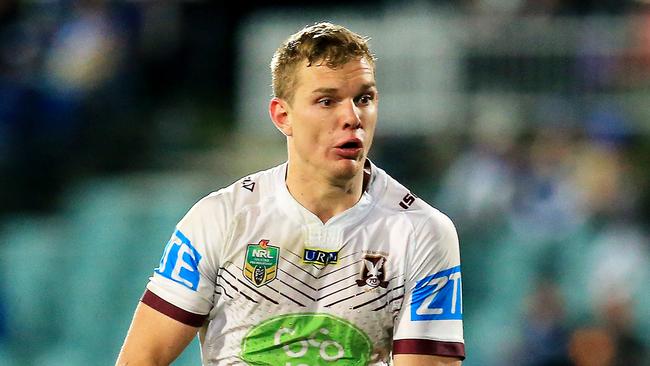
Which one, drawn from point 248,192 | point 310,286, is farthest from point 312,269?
point 248,192

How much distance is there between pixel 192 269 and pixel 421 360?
0.79 meters

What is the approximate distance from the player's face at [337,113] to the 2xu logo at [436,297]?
0.43 m

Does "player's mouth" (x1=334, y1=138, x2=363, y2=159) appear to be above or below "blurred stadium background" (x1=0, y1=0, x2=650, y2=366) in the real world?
below

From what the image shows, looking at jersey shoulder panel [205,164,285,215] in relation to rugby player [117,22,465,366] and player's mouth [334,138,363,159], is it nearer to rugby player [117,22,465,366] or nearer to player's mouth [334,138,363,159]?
rugby player [117,22,465,366]

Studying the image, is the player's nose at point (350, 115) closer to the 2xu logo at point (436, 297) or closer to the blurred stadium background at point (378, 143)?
the 2xu logo at point (436, 297)

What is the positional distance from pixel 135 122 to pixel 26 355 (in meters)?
2.08

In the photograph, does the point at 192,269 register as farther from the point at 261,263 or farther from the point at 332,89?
the point at 332,89

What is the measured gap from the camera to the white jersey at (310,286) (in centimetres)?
411

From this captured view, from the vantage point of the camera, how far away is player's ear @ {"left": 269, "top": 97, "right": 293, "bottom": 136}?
4.18m

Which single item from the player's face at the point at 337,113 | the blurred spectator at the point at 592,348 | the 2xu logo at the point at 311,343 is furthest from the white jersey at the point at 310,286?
the blurred spectator at the point at 592,348

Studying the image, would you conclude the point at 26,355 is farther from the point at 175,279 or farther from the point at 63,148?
the point at 175,279

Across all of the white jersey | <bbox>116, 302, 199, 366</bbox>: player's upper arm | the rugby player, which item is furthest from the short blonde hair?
<bbox>116, 302, 199, 366</bbox>: player's upper arm

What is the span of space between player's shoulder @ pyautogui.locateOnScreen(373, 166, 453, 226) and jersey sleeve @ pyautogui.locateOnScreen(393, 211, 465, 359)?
3cm

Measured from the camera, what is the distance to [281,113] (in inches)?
165
